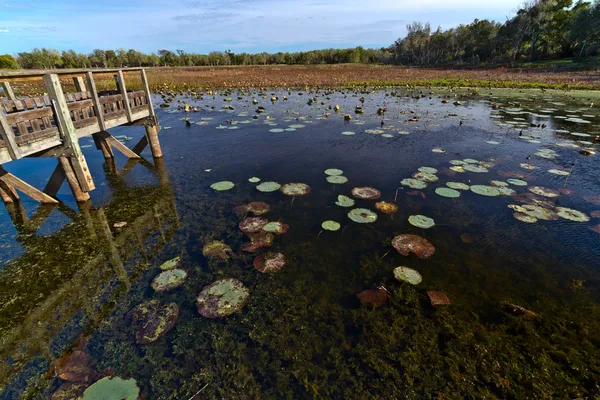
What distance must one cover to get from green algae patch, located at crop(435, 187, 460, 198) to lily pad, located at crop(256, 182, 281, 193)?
365 centimetres

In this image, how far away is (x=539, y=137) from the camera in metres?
9.92

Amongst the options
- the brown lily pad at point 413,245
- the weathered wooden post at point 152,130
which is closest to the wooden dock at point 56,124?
the weathered wooden post at point 152,130

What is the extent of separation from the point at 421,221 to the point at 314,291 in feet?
8.46

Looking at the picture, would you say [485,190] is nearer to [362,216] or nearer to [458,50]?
[362,216]

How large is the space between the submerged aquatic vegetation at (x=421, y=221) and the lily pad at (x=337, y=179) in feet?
6.68

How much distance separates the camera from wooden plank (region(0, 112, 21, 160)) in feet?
13.8

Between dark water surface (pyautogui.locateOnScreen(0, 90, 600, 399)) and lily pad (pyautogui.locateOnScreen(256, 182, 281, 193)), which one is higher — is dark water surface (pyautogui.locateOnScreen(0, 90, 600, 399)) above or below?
below

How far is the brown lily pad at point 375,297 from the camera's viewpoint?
335 cm

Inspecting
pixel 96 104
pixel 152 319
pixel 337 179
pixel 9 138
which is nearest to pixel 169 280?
pixel 152 319

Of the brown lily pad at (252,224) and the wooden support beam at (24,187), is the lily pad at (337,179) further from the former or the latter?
the wooden support beam at (24,187)

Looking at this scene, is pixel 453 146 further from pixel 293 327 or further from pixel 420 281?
pixel 293 327

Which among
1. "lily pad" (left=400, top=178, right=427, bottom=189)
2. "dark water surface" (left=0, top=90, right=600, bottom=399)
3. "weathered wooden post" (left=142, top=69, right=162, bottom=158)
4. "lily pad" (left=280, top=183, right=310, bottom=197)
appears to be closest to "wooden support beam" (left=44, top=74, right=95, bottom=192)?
"dark water surface" (left=0, top=90, right=600, bottom=399)

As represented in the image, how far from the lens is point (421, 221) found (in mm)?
4883

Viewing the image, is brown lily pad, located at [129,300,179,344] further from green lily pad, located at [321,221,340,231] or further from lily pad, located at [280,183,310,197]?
lily pad, located at [280,183,310,197]
